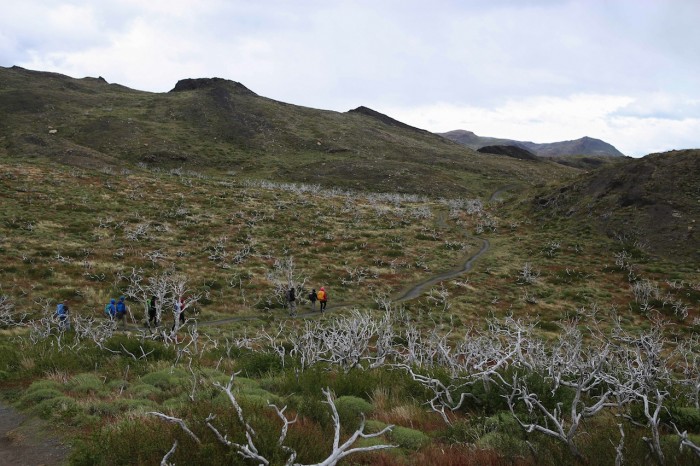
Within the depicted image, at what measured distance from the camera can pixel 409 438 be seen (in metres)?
5.88

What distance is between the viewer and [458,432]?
19.7 feet

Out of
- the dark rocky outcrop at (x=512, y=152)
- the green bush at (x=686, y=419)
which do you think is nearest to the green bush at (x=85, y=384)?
the green bush at (x=686, y=419)

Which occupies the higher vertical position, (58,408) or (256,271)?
(58,408)

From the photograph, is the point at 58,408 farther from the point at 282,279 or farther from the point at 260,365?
the point at 282,279

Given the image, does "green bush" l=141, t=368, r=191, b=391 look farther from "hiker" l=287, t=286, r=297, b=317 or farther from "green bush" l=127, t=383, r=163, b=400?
"hiker" l=287, t=286, r=297, b=317

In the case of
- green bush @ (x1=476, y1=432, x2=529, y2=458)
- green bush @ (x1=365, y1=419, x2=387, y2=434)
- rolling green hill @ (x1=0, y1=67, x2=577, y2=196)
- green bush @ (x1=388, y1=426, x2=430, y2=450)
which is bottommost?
green bush @ (x1=365, y1=419, x2=387, y2=434)

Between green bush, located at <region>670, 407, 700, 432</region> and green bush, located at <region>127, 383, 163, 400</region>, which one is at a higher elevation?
green bush, located at <region>670, 407, 700, 432</region>

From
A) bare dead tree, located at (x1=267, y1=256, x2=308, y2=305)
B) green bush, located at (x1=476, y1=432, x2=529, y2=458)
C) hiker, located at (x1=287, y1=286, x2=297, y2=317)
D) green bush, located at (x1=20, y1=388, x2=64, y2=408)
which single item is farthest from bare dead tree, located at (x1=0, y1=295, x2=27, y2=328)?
green bush, located at (x1=476, y1=432, x2=529, y2=458)

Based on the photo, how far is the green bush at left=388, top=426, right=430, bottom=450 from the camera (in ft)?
18.9

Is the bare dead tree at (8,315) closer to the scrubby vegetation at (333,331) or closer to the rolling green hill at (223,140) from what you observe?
the scrubby vegetation at (333,331)

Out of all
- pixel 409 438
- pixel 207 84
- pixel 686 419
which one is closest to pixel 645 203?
pixel 686 419

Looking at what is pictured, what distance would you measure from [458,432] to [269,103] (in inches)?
6090

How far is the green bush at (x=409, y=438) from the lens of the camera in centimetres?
575


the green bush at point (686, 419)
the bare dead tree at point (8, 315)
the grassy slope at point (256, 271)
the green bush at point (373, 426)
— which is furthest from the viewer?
the bare dead tree at point (8, 315)
